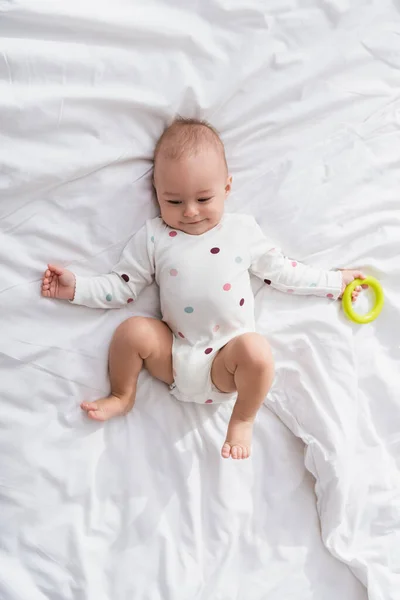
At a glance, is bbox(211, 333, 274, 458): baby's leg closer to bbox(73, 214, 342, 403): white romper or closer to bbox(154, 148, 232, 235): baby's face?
bbox(73, 214, 342, 403): white romper

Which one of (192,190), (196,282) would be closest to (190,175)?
(192,190)

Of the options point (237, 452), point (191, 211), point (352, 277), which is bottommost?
point (237, 452)

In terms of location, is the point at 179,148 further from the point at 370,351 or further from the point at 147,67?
the point at 370,351

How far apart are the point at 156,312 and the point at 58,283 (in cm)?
21

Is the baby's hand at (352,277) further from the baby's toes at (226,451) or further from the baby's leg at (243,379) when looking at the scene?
the baby's toes at (226,451)

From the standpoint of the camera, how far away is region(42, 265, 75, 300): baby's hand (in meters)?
1.20

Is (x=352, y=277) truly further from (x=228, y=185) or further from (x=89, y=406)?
(x=89, y=406)

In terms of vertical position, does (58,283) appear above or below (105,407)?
above

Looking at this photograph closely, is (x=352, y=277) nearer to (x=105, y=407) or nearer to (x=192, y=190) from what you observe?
(x=192, y=190)

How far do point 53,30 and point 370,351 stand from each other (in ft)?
2.87

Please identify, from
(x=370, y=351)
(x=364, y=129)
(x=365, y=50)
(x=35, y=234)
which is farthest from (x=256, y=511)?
(x=365, y=50)

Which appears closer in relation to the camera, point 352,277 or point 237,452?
point 237,452

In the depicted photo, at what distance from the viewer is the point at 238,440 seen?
119cm

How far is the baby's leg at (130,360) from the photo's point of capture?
3.98 feet
